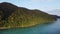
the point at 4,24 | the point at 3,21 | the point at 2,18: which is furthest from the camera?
the point at 2,18

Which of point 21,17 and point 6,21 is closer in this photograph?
point 6,21

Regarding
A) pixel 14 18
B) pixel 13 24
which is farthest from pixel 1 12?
pixel 13 24

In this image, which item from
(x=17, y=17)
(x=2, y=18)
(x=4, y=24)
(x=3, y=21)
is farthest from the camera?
(x=17, y=17)

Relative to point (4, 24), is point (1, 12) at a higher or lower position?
higher

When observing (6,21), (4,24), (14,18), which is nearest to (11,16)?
(14,18)

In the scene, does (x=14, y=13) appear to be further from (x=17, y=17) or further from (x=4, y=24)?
(x=4, y=24)

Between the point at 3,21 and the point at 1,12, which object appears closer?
the point at 3,21

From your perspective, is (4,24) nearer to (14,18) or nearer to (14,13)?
(14,18)

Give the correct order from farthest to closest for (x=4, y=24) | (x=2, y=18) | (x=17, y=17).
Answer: (x=17, y=17), (x=2, y=18), (x=4, y=24)

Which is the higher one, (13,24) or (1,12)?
(1,12)
